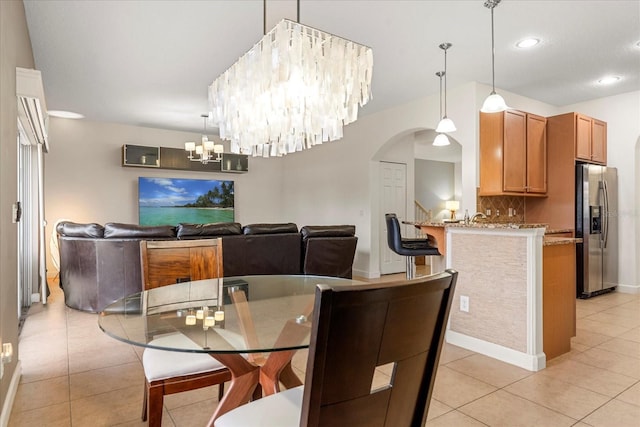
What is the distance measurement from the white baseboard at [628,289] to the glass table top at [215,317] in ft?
15.7

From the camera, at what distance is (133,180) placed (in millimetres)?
6898

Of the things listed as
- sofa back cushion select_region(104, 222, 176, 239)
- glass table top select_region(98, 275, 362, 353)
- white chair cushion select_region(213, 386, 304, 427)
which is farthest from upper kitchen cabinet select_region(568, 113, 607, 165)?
sofa back cushion select_region(104, 222, 176, 239)

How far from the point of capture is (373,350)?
0.81 meters

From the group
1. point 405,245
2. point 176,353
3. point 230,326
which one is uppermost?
point 405,245

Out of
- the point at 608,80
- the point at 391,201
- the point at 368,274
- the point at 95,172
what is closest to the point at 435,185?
the point at 391,201

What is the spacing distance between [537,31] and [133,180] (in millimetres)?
6496

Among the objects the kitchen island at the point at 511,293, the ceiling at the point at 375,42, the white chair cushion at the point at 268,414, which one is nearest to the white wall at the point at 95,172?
the ceiling at the point at 375,42

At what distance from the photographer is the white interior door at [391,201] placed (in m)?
6.27

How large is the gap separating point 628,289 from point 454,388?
4.22 metres

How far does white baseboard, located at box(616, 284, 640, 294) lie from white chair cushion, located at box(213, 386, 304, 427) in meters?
5.59

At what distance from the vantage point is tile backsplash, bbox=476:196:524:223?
471 cm

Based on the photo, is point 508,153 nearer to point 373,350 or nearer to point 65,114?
point 373,350

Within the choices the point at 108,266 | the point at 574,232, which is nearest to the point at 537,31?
the point at 574,232

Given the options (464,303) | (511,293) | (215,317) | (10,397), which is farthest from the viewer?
(464,303)
